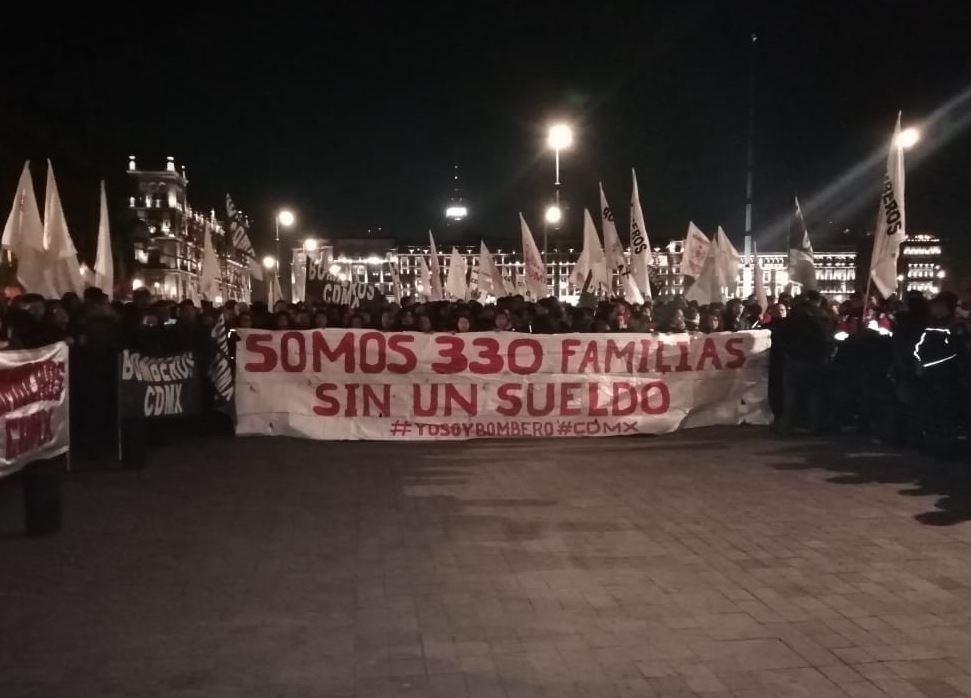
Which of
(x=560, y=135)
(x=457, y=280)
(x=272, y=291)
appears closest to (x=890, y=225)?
(x=560, y=135)

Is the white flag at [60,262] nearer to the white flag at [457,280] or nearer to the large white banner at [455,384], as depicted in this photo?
the large white banner at [455,384]

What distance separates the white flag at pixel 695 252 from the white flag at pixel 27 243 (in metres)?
12.6

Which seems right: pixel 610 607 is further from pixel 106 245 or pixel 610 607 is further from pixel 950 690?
pixel 106 245

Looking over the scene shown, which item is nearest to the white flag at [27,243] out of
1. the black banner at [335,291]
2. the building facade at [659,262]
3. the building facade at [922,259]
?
the black banner at [335,291]

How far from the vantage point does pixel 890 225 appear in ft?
42.4

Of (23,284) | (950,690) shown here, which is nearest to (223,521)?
(950,690)

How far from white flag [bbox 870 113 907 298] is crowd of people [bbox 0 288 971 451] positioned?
0.52 m

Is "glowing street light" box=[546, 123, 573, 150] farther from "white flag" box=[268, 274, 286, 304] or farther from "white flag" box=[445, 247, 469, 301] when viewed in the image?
"white flag" box=[445, 247, 469, 301]

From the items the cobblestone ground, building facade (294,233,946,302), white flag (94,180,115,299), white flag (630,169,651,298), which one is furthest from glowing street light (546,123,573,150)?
building facade (294,233,946,302)

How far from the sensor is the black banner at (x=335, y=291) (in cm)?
1908

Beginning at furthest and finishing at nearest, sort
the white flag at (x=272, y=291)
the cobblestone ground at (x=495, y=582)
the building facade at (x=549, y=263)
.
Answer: the building facade at (x=549, y=263) → the white flag at (x=272, y=291) → the cobblestone ground at (x=495, y=582)

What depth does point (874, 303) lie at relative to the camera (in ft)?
48.5

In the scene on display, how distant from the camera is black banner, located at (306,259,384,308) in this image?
19.1m

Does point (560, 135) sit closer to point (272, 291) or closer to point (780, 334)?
point (272, 291)
